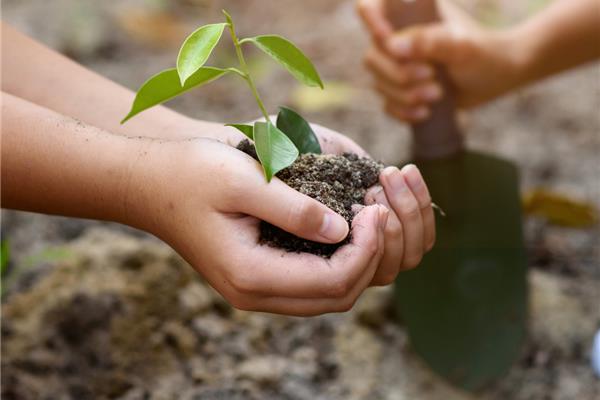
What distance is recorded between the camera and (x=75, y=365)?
117cm

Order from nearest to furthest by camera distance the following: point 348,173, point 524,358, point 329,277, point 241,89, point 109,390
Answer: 1. point 329,277
2. point 348,173
3. point 109,390
4. point 524,358
5. point 241,89

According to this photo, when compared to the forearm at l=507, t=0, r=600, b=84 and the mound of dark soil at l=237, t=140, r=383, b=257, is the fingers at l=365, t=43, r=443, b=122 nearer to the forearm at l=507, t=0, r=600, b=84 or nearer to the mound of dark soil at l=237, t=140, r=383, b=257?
the forearm at l=507, t=0, r=600, b=84

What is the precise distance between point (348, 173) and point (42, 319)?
669mm

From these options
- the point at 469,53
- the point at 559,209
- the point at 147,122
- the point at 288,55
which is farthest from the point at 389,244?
the point at 559,209

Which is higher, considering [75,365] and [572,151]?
[572,151]

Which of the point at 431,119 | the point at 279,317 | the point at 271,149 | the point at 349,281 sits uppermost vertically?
the point at 271,149

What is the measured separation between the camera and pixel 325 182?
803 millimetres

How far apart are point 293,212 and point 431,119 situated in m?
0.74

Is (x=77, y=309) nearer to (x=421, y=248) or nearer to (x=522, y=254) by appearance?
(x=421, y=248)

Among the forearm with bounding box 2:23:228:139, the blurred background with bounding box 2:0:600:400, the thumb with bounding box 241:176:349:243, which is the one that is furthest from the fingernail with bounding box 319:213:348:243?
the blurred background with bounding box 2:0:600:400

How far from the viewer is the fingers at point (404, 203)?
80 cm

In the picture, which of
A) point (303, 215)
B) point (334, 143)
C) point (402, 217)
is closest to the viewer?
point (303, 215)

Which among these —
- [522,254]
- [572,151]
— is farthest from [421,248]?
[572,151]

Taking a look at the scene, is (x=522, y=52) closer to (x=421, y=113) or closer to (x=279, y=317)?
(x=421, y=113)
